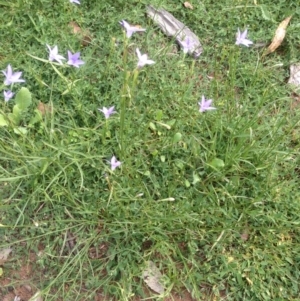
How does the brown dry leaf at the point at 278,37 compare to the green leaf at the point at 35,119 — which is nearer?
the green leaf at the point at 35,119

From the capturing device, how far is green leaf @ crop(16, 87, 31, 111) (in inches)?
86.7

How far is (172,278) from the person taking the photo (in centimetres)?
214

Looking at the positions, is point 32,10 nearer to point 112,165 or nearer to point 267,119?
point 112,165

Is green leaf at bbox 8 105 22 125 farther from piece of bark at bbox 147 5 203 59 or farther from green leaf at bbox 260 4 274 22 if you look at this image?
green leaf at bbox 260 4 274 22

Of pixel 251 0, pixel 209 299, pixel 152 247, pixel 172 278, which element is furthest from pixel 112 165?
pixel 251 0

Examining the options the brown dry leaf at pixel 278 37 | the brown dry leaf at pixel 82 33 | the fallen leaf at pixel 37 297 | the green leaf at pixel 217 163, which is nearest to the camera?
the fallen leaf at pixel 37 297

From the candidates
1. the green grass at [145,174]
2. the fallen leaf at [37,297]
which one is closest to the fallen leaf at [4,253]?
the green grass at [145,174]

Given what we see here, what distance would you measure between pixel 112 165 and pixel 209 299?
686 millimetres

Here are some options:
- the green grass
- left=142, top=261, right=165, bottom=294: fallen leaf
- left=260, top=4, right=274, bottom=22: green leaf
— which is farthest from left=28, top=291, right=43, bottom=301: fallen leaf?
left=260, top=4, right=274, bottom=22: green leaf

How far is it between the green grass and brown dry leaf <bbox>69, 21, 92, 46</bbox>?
29mm

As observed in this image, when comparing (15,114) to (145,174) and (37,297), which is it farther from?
(37,297)

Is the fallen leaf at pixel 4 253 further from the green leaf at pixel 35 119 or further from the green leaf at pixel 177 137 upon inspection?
the green leaf at pixel 177 137

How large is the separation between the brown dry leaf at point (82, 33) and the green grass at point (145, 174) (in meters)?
0.03

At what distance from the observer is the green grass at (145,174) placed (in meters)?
2.14
